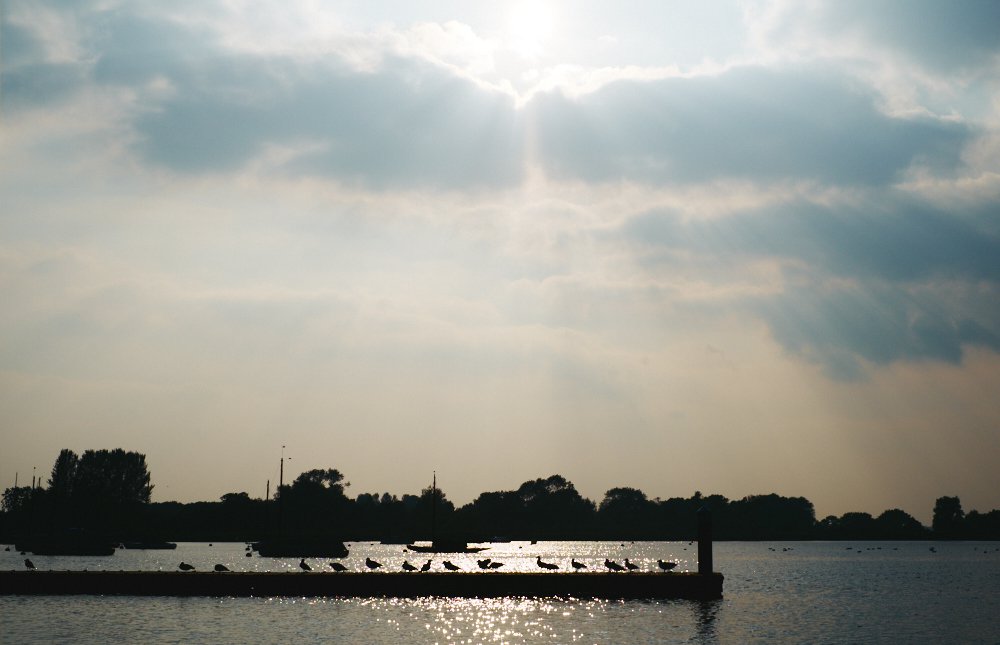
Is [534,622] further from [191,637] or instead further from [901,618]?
[901,618]

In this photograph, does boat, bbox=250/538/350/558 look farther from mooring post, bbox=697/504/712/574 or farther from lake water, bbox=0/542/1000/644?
mooring post, bbox=697/504/712/574

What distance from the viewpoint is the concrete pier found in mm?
74312

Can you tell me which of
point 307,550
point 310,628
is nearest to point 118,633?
point 310,628

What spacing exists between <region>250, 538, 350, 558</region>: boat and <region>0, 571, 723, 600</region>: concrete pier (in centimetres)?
6700

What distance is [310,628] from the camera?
60.3m

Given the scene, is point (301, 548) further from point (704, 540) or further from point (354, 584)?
point (704, 540)

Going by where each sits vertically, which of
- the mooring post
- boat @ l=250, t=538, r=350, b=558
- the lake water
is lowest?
the lake water

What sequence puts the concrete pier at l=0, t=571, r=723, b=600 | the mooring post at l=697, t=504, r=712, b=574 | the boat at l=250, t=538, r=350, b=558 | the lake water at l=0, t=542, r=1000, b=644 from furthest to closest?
the boat at l=250, t=538, r=350, b=558, the mooring post at l=697, t=504, r=712, b=574, the concrete pier at l=0, t=571, r=723, b=600, the lake water at l=0, t=542, r=1000, b=644

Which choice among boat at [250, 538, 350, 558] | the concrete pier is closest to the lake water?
the concrete pier

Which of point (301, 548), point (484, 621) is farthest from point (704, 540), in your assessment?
point (301, 548)

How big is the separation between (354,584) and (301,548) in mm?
71730

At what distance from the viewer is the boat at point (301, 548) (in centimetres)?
14243

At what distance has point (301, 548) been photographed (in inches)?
5674

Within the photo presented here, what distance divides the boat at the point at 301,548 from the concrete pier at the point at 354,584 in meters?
67.0
